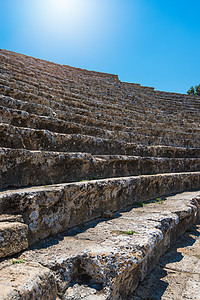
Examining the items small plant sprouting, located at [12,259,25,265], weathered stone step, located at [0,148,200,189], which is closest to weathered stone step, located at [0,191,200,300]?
small plant sprouting, located at [12,259,25,265]

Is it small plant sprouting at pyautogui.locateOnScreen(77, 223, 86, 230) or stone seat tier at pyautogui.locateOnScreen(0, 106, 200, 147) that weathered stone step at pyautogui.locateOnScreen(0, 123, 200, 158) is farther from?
small plant sprouting at pyautogui.locateOnScreen(77, 223, 86, 230)

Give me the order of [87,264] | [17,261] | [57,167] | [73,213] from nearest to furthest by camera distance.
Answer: [17,261]
[87,264]
[73,213]
[57,167]

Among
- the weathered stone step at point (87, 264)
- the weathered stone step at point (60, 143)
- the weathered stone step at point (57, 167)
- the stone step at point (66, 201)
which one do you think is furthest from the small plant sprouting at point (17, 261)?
the weathered stone step at point (60, 143)

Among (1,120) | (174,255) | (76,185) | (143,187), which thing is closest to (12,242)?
(76,185)

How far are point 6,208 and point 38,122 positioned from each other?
1514mm

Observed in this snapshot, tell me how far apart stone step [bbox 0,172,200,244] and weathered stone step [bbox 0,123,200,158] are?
57 cm

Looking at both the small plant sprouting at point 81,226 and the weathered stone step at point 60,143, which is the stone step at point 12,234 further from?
the weathered stone step at point 60,143

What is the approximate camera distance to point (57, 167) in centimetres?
234

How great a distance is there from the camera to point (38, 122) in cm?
287

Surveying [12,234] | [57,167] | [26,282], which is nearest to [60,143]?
[57,167]

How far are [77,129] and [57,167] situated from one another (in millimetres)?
1173

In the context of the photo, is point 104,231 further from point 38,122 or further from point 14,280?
point 38,122

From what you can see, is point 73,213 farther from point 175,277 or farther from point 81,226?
point 175,277

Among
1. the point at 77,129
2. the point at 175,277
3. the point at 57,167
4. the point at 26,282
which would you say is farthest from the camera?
the point at 77,129
